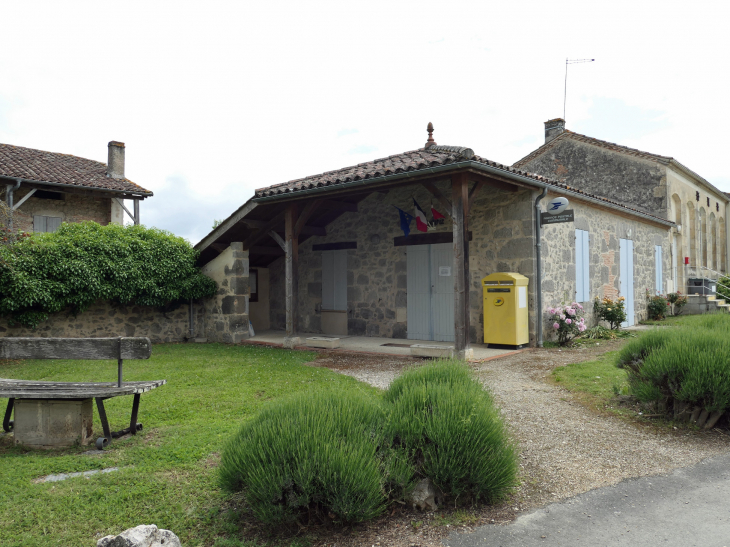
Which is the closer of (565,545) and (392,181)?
(565,545)

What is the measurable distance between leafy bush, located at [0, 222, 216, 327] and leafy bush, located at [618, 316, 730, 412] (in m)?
8.47

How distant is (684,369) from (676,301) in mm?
12932

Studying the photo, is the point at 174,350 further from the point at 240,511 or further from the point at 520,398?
the point at 240,511

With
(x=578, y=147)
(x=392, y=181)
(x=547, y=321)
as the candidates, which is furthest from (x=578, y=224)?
(x=578, y=147)

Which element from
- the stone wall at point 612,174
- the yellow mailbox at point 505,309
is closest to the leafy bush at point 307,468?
the yellow mailbox at point 505,309

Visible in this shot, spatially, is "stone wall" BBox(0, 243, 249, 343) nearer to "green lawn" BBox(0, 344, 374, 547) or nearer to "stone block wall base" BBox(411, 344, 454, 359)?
"stone block wall base" BBox(411, 344, 454, 359)

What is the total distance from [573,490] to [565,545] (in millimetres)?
687

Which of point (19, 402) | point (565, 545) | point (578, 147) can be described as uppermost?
point (578, 147)

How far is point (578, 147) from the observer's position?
56.6 ft

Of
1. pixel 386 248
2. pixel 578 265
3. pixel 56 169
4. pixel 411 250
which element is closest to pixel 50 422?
pixel 411 250

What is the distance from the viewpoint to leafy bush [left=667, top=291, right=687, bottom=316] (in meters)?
15.4

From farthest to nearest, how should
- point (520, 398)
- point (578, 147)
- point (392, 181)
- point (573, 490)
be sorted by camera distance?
point (578, 147), point (392, 181), point (520, 398), point (573, 490)

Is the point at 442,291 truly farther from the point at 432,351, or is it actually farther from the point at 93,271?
the point at 93,271

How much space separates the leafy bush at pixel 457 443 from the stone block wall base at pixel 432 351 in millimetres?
4600
